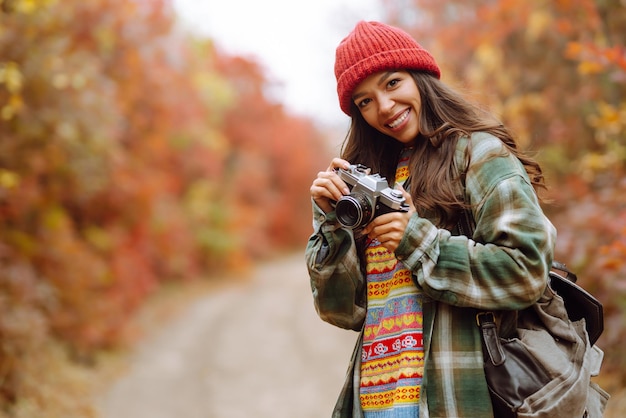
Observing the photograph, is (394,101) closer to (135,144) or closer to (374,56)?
(374,56)

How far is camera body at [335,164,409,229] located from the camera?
1.87m

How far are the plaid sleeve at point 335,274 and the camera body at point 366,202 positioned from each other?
5.4 inches

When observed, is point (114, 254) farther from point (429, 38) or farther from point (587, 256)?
point (587, 256)

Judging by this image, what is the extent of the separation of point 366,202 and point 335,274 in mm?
313

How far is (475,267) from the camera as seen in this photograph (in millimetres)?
1767

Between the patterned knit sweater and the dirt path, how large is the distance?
5794 mm

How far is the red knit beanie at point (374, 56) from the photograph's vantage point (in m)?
2.05

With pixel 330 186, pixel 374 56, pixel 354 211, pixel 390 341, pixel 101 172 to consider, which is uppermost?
pixel 101 172

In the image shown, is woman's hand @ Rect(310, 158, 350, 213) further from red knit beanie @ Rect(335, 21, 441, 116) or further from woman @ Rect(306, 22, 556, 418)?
red knit beanie @ Rect(335, 21, 441, 116)

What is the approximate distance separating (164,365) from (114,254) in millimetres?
2508

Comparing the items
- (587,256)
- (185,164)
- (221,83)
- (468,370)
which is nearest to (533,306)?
(468,370)

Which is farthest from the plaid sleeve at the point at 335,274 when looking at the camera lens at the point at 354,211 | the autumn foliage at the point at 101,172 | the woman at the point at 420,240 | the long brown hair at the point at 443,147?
the autumn foliage at the point at 101,172

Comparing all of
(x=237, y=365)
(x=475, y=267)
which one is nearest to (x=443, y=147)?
(x=475, y=267)

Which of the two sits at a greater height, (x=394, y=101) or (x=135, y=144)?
(x=135, y=144)
